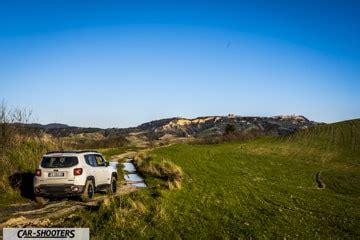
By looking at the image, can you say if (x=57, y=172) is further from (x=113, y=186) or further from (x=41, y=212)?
(x=113, y=186)

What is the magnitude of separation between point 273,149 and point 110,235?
61.7m

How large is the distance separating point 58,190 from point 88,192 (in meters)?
1.34

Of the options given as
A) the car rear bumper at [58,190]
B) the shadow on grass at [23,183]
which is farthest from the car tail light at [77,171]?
the shadow on grass at [23,183]

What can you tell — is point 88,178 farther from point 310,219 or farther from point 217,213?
point 310,219

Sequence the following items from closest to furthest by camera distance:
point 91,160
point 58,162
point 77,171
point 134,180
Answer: point 77,171 → point 58,162 → point 91,160 → point 134,180

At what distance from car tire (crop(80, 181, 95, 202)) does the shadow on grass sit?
112 inches

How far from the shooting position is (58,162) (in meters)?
17.8

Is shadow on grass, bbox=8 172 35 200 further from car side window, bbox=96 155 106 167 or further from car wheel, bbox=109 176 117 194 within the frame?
car wheel, bbox=109 176 117 194

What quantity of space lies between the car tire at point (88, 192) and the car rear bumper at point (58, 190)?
34 centimetres

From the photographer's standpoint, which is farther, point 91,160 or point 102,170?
point 102,170

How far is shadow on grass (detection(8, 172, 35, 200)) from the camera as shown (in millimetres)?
19875

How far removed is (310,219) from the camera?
15.2 m

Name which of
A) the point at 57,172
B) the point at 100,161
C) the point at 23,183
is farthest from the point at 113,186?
the point at 57,172

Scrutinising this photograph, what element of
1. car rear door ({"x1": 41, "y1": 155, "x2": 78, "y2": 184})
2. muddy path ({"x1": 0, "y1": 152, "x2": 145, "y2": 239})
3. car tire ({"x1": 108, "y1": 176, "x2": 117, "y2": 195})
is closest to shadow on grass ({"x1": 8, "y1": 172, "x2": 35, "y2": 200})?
muddy path ({"x1": 0, "y1": 152, "x2": 145, "y2": 239})
